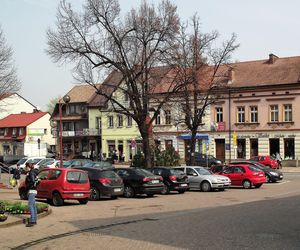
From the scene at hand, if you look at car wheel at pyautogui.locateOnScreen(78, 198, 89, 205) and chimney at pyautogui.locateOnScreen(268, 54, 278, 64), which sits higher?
chimney at pyautogui.locateOnScreen(268, 54, 278, 64)

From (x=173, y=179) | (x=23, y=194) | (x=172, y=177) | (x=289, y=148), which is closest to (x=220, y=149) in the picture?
(x=289, y=148)

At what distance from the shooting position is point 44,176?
21.1 metres

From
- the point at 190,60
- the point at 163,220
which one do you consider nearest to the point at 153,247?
the point at 163,220

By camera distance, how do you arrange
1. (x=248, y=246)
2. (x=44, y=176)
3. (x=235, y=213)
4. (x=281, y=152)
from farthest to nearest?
(x=281, y=152) → (x=44, y=176) → (x=235, y=213) → (x=248, y=246)

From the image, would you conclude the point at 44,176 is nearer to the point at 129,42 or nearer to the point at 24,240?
the point at 24,240

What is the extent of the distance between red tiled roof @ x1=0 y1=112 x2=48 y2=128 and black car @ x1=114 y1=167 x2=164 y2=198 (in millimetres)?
60278

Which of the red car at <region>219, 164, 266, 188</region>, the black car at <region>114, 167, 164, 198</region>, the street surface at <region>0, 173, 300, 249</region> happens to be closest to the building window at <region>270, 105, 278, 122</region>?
the red car at <region>219, 164, 266, 188</region>

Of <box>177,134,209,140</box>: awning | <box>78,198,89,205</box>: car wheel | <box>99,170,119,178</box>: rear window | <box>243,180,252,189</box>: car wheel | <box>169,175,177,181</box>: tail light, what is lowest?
<box>243,180,252,189</box>: car wheel

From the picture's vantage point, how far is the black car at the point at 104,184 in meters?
23.0

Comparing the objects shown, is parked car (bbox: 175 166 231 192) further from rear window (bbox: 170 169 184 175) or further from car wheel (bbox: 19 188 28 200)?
car wheel (bbox: 19 188 28 200)

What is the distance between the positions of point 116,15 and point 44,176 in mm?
16981

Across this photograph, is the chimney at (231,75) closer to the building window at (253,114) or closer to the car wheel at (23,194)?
the building window at (253,114)

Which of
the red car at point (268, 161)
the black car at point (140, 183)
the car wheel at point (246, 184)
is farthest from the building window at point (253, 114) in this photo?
the black car at point (140, 183)

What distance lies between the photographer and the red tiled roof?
83.8 meters
